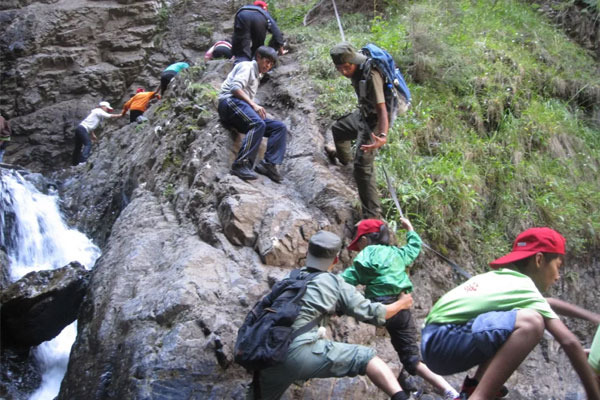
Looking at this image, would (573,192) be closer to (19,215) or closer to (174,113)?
(174,113)

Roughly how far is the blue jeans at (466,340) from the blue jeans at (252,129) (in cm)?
371

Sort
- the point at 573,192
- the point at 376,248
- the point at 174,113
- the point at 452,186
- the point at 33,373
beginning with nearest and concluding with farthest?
the point at 376,248 < the point at 33,373 < the point at 452,186 < the point at 573,192 < the point at 174,113

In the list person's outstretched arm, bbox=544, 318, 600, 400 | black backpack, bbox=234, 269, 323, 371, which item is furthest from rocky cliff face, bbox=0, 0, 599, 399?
person's outstretched arm, bbox=544, 318, 600, 400

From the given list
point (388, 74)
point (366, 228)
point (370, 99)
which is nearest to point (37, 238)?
point (370, 99)

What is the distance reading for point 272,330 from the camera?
3889mm

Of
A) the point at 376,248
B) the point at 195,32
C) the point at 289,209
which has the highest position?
the point at 376,248

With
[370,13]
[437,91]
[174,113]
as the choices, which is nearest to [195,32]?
[370,13]

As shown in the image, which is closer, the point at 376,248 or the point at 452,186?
the point at 376,248

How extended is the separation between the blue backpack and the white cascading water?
16.2 feet

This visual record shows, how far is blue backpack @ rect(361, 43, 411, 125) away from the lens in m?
5.98

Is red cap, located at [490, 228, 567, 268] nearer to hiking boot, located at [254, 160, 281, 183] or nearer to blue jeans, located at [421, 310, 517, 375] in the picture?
blue jeans, located at [421, 310, 517, 375]

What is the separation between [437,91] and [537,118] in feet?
5.23

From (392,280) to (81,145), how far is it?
10.1 m

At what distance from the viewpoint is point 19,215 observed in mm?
9281
